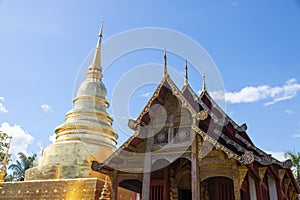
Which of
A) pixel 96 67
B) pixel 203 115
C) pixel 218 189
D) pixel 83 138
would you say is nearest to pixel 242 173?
pixel 203 115

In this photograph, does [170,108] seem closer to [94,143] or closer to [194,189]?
[194,189]

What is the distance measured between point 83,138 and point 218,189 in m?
9.78

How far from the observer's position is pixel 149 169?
987 cm

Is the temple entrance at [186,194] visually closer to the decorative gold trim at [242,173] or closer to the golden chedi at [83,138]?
the decorative gold trim at [242,173]

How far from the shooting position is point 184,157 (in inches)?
389

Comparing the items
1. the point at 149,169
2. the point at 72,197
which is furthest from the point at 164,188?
the point at 72,197

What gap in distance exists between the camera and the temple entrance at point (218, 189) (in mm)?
11667

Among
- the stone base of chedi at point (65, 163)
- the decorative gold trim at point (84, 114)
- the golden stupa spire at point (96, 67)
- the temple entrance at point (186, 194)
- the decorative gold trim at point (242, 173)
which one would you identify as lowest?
the temple entrance at point (186, 194)

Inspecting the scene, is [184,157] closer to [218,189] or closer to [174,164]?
[174,164]

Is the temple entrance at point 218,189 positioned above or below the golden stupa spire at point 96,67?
below

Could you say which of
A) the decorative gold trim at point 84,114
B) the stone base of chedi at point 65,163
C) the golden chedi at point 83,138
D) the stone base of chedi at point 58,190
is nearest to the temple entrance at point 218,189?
the stone base of chedi at point 58,190

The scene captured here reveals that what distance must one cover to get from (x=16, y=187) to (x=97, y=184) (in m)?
4.90

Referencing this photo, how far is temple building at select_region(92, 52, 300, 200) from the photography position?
9.17 meters

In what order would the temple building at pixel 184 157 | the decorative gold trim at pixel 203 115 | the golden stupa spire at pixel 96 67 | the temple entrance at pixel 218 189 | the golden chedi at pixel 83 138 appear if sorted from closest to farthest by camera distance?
the decorative gold trim at pixel 203 115
the temple building at pixel 184 157
the temple entrance at pixel 218 189
the golden chedi at pixel 83 138
the golden stupa spire at pixel 96 67
